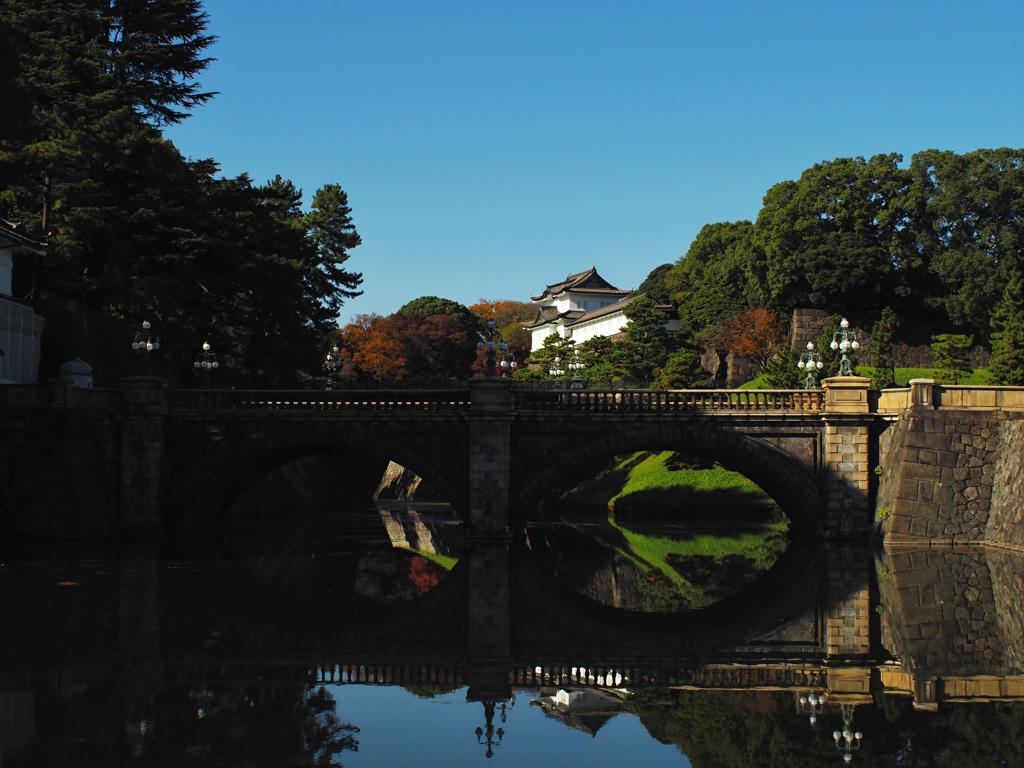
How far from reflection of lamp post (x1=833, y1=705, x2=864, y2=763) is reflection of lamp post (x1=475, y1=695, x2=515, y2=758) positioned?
444cm

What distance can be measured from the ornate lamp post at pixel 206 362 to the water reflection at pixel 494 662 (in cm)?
1433

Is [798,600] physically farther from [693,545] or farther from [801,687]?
[693,545]

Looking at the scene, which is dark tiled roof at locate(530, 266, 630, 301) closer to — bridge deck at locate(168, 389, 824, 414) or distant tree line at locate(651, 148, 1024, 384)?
Result: distant tree line at locate(651, 148, 1024, 384)

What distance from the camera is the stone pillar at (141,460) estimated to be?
130 feet

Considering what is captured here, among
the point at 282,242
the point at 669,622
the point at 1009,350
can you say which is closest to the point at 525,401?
the point at 669,622

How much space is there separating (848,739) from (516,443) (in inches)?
978

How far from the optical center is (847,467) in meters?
38.4

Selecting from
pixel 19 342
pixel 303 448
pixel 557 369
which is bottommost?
pixel 303 448

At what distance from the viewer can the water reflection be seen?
14.7 meters

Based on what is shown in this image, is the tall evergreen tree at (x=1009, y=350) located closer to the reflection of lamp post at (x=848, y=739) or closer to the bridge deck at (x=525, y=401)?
the bridge deck at (x=525, y=401)

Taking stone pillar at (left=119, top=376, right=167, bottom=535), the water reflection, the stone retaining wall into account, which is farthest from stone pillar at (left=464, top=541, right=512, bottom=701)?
stone pillar at (left=119, top=376, right=167, bottom=535)

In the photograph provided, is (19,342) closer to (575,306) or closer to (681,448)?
(681,448)

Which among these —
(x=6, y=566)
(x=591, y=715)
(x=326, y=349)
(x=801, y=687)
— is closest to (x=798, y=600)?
(x=801, y=687)

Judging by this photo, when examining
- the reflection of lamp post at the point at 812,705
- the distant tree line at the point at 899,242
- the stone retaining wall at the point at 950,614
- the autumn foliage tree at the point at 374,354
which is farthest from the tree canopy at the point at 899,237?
the reflection of lamp post at the point at 812,705
